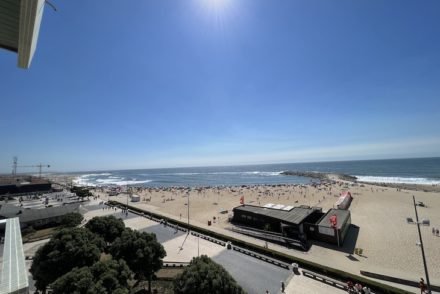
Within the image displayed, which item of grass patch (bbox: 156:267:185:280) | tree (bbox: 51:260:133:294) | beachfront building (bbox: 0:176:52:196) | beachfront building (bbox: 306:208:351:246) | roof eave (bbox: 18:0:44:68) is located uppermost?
roof eave (bbox: 18:0:44:68)

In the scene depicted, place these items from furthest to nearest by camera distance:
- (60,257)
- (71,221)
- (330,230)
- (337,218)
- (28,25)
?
1. (71,221)
2. (337,218)
3. (330,230)
4. (60,257)
5. (28,25)

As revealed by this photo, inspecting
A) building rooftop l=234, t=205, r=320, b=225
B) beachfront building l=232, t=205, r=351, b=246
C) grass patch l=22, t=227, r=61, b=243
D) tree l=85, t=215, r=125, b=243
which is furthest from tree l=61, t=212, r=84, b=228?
building rooftop l=234, t=205, r=320, b=225

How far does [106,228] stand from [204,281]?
1400cm

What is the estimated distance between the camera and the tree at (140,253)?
55.2 feet

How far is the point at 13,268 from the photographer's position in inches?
431

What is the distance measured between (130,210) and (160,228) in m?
16.0

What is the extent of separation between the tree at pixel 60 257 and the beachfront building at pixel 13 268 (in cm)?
227

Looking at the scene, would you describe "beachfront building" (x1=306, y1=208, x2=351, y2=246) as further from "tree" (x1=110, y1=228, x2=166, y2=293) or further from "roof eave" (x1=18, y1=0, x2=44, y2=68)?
"roof eave" (x1=18, y1=0, x2=44, y2=68)

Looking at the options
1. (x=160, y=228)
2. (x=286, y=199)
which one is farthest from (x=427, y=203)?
(x=160, y=228)

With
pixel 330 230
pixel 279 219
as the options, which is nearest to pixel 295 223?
pixel 279 219

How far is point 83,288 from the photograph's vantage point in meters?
11.7

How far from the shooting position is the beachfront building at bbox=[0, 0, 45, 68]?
270 centimetres

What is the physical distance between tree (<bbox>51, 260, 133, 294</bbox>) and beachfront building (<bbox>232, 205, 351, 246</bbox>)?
21287 millimetres

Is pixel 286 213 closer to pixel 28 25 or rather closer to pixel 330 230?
pixel 330 230
